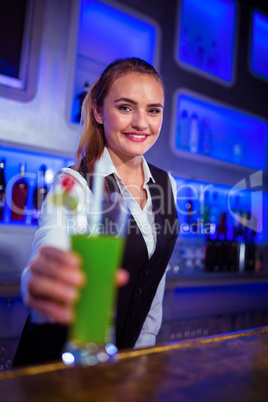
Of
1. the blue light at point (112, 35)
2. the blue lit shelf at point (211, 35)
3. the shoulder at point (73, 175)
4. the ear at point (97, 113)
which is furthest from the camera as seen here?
the blue lit shelf at point (211, 35)

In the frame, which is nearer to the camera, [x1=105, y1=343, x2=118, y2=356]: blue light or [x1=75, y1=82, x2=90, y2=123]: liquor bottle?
[x1=105, y1=343, x2=118, y2=356]: blue light

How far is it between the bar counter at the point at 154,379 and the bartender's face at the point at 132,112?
0.69m

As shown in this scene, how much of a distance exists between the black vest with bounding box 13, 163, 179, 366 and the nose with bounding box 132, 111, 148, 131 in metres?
0.17

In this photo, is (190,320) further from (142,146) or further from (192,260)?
(142,146)

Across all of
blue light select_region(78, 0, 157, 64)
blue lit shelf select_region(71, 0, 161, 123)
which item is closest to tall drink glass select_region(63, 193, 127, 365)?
blue lit shelf select_region(71, 0, 161, 123)

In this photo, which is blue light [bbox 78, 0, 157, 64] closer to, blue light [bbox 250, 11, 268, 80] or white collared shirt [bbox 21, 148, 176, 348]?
blue light [bbox 250, 11, 268, 80]

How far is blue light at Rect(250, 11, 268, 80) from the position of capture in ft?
12.1

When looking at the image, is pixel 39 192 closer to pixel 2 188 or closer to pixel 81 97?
pixel 2 188

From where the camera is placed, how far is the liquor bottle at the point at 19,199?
227 centimetres

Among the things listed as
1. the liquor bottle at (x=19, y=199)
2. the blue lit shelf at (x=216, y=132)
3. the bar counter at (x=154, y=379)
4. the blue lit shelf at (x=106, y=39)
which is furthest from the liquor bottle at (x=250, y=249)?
the bar counter at (x=154, y=379)

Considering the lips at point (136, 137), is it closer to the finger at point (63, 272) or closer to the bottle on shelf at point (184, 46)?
the finger at point (63, 272)

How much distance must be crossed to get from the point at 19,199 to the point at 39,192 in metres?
0.12

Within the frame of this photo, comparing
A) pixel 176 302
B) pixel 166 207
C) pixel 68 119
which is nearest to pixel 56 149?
pixel 68 119

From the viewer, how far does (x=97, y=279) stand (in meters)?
0.55
